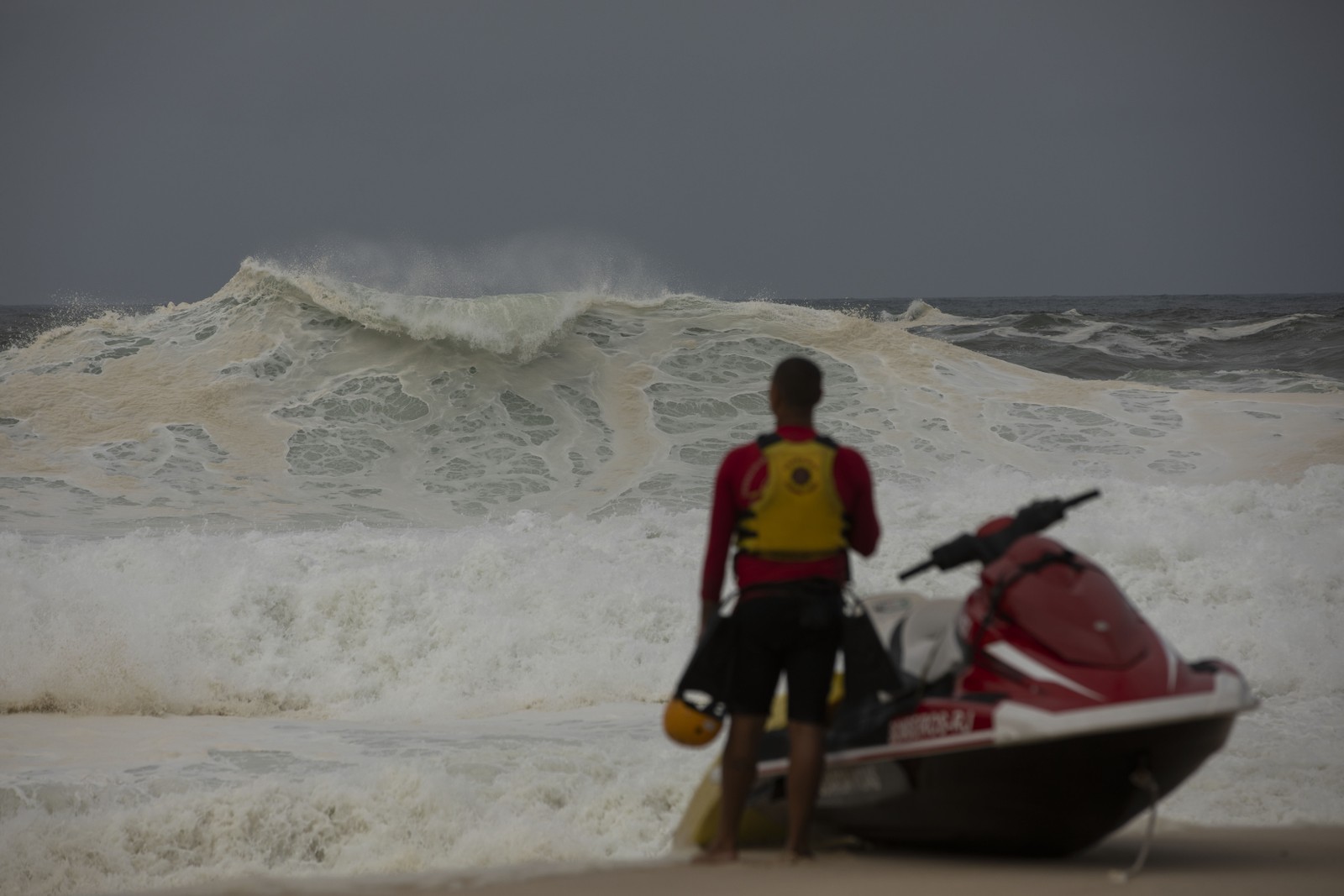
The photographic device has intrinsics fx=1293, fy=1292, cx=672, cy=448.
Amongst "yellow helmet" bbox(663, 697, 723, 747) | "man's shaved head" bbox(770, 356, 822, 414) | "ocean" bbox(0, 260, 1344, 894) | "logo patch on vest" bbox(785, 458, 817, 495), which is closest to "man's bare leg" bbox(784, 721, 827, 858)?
"yellow helmet" bbox(663, 697, 723, 747)

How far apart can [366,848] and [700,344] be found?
1419cm

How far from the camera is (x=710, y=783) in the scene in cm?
385

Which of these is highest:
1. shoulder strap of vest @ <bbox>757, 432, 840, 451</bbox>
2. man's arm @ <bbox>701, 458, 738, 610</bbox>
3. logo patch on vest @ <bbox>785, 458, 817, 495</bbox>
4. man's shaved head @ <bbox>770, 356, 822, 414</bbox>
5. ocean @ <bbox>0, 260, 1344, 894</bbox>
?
man's shaved head @ <bbox>770, 356, 822, 414</bbox>

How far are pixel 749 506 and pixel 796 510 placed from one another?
128mm

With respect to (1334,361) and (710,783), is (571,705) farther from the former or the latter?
(1334,361)

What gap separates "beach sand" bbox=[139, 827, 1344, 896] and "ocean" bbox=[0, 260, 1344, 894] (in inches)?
80.7

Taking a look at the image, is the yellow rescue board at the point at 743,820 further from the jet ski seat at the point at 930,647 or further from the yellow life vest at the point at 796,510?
the yellow life vest at the point at 796,510

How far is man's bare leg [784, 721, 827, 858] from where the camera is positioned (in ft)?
11.3

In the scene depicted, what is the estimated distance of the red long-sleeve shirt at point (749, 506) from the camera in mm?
3471

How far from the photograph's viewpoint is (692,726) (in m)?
3.52

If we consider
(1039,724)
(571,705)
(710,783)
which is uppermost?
(1039,724)

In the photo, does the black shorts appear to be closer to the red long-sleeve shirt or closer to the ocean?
the red long-sleeve shirt

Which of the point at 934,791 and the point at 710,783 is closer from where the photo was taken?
the point at 934,791

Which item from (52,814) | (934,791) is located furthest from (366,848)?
(934,791)
